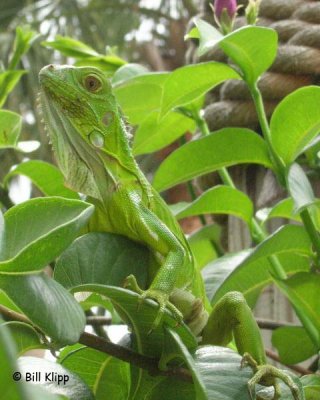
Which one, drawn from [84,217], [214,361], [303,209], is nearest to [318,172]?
[303,209]

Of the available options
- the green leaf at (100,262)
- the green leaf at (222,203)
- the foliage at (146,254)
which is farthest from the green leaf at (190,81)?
the green leaf at (100,262)

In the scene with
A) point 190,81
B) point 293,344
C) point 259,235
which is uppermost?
point 190,81

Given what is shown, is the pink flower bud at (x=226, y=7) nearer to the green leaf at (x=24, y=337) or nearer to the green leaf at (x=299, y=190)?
the green leaf at (x=299, y=190)

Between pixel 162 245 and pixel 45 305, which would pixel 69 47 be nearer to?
pixel 162 245

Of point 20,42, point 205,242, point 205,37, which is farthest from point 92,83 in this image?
point 205,242

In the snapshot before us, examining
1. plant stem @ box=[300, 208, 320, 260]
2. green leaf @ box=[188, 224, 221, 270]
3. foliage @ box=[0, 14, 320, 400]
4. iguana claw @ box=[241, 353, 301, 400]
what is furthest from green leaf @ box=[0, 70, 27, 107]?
iguana claw @ box=[241, 353, 301, 400]

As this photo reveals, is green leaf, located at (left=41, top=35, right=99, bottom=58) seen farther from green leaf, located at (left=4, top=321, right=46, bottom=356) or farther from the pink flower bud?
green leaf, located at (left=4, top=321, right=46, bottom=356)
